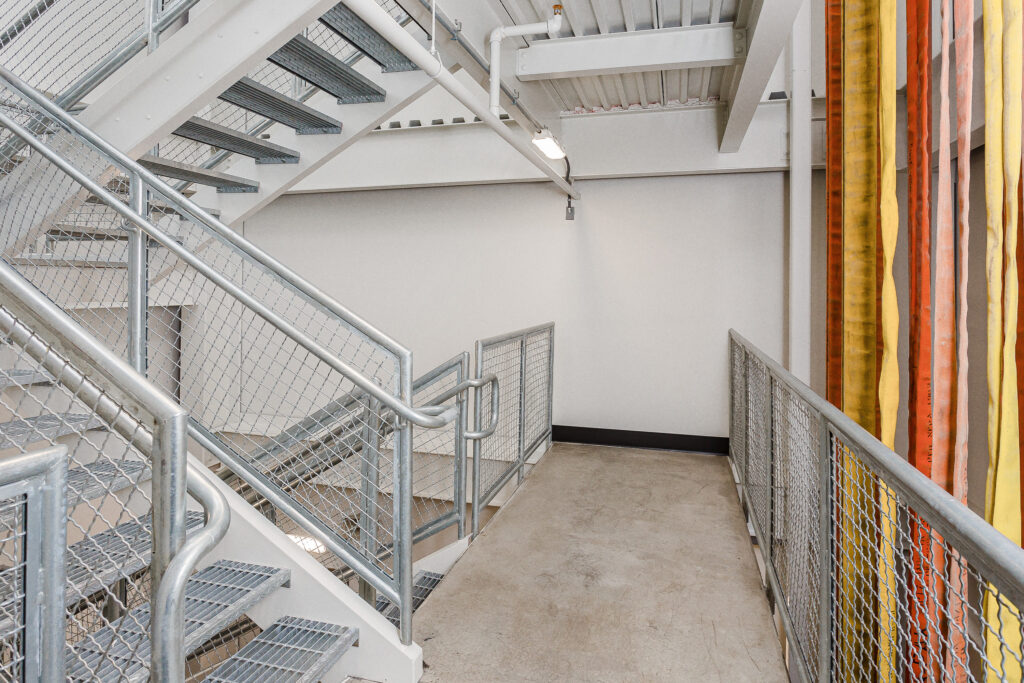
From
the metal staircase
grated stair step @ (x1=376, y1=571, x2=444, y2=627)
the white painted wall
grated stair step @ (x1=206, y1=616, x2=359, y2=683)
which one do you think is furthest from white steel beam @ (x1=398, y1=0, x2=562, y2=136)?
grated stair step @ (x1=376, y1=571, x2=444, y2=627)

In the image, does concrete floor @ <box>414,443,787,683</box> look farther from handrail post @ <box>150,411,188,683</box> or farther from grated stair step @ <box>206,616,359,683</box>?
handrail post @ <box>150,411,188,683</box>

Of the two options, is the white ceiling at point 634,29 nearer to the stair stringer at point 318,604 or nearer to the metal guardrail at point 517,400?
the metal guardrail at point 517,400

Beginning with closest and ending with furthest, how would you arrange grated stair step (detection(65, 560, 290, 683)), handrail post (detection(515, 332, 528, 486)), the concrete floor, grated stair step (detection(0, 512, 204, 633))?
1. grated stair step (detection(65, 560, 290, 683))
2. grated stair step (detection(0, 512, 204, 633))
3. the concrete floor
4. handrail post (detection(515, 332, 528, 486))

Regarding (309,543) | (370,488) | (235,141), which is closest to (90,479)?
(370,488)

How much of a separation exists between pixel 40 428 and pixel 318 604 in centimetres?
113

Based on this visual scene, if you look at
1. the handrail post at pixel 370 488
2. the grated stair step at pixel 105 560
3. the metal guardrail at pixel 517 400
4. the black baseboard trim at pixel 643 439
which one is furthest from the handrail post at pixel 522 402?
the grated stair step at pixel 105 560

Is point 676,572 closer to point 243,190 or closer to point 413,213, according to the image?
point 243,190

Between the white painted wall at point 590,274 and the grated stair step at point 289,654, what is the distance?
11.5 ft

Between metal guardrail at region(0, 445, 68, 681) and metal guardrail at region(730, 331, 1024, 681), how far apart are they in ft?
4.28

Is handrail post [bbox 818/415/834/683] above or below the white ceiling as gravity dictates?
below

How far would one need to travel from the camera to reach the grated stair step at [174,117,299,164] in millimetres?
2756

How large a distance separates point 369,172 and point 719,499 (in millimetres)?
4003

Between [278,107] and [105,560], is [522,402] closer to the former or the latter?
[278,107]

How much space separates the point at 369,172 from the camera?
5.40 meters
